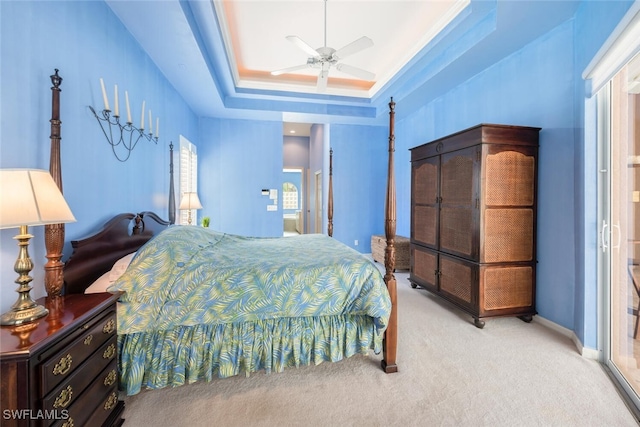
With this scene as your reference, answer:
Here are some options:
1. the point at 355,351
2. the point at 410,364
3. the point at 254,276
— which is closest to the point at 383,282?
the point at 355,351

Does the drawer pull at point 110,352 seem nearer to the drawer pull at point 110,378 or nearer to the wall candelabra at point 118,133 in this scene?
the drawer pull at point 110,378

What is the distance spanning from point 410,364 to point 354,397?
593 millimetres

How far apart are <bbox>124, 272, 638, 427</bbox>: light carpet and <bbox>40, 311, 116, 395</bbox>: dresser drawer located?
602 mm

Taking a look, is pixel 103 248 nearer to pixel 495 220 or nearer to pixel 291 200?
pixel 495 220

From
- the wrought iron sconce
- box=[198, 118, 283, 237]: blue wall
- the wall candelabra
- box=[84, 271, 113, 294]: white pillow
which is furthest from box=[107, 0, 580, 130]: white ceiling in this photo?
box=[84, 271, 113, 294]: white pillow

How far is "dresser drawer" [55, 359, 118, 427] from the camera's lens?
122 centimetres

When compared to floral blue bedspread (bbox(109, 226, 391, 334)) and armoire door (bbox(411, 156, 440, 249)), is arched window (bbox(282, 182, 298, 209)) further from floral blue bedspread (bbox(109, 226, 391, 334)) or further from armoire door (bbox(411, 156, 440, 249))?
floral blue bedspread (bbox(109, 226, 391, 334))

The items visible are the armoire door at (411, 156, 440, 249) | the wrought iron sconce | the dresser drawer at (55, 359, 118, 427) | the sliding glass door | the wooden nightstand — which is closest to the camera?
the wooden nightstand

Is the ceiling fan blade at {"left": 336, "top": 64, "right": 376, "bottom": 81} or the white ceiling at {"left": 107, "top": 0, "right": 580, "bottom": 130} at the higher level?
the white ceiling at {"left": 107, "top": 0, "right": 580, "bottom": 130}

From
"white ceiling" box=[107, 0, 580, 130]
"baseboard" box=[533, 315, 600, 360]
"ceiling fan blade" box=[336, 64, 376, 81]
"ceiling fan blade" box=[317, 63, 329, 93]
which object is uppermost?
"white ceiling" box=[107, 0, 580, 130]

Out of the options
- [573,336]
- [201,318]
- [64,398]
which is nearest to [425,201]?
[573,336]

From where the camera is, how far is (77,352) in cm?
124

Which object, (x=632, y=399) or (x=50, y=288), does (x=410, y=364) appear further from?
(x=50, y=288)

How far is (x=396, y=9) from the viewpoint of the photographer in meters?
2.98
